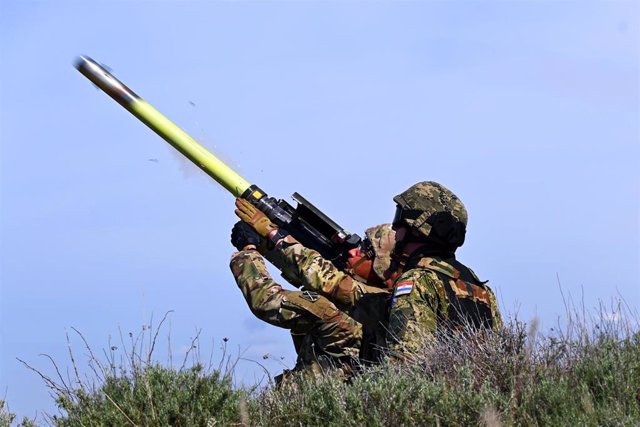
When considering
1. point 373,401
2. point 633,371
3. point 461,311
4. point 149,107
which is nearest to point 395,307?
point 461,311

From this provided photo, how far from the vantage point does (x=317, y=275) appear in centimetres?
1140

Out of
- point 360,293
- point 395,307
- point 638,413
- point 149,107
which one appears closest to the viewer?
point 638,413

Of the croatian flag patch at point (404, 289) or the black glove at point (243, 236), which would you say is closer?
the croatian flag patch at point (404, 289)

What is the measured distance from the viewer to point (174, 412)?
31.5 ft

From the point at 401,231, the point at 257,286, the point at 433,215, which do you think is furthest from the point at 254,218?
the point at 433,215

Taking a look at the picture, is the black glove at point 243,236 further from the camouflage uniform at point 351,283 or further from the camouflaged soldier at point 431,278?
the camouflaged soldier at point 431,278

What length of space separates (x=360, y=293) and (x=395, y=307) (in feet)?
3.12

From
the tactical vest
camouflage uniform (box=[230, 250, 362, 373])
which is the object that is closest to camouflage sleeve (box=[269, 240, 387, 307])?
camouflage uniform (box=[230, 250, 362, 373])

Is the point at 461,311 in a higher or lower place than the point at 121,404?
higher

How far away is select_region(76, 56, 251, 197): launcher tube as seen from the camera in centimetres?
1317

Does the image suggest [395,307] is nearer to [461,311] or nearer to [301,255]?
[461,311]

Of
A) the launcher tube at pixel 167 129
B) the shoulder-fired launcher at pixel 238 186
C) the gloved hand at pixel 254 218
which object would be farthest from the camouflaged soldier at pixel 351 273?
the launcher tube at pixel 167 129

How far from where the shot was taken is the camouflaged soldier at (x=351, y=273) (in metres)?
11.0

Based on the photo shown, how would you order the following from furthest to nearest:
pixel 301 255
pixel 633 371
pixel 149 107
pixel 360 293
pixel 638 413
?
pixel 149 107 < pixel 301 255 < pixel 360 293 < pixel 633 371 < pixel 638 413
